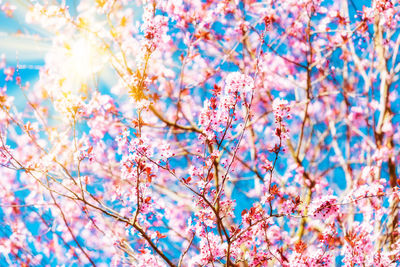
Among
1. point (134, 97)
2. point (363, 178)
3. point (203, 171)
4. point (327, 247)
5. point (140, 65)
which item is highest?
point (363, 178)

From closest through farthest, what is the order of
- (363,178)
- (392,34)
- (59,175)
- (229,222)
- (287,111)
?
(287,111) < (59,175) < (229,222) < (363,178) < (392,34)

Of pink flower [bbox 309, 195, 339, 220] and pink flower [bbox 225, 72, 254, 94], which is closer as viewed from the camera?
pink flower [bbox 225, 72, 254, 94]

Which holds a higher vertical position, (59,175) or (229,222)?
(229,222)

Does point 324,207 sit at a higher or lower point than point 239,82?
lower

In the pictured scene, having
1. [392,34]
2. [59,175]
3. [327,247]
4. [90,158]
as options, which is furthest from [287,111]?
[392,34]

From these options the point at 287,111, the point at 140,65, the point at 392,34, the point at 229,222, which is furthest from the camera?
the point at 392,34

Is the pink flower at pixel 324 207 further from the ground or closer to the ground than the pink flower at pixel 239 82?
closer to the ground

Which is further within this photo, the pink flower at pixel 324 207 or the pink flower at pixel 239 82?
the pink flower at pixel 324 207

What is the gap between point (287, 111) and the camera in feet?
8.46

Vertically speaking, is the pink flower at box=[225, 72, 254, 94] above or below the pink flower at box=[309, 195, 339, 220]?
above

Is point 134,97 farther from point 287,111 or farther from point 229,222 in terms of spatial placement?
point 229,222

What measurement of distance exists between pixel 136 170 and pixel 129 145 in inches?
10.8

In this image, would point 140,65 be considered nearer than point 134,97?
No

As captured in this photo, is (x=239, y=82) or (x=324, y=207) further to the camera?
(x=324, y=207)
